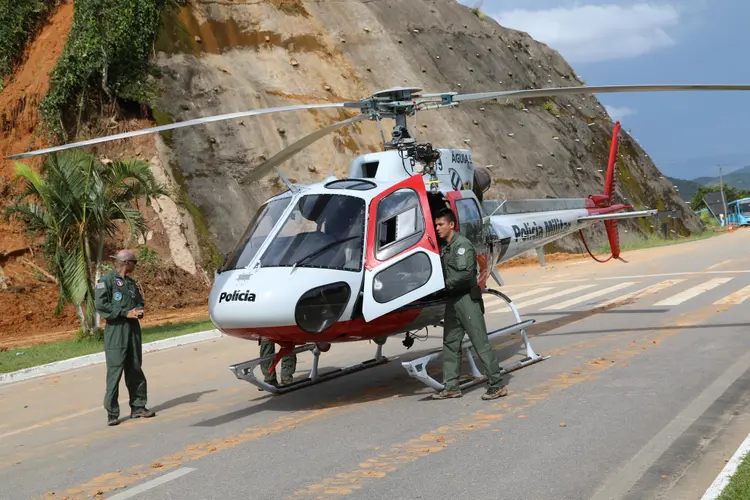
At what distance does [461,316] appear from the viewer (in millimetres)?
8305

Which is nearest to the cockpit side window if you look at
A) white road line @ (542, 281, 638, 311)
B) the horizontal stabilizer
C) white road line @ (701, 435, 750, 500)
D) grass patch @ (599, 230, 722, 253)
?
white road line @ (701, 435, 750, 500)

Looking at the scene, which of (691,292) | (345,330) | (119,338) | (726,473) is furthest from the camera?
(691,292)

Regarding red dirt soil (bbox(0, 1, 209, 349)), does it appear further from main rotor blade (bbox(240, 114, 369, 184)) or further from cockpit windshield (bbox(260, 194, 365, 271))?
cockpit windshield (bbox(260, 194, 365, 271))

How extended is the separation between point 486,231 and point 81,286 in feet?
26.3

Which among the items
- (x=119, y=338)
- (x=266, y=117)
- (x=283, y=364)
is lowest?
(x=283, y=364)

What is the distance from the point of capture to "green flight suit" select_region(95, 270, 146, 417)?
816 centimetres

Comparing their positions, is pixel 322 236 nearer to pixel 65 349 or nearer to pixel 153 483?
pixel 153 483

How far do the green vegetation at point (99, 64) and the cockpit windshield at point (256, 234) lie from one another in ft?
54.7

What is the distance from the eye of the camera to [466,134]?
33.5 metres

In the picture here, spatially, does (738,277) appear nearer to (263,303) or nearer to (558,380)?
(558,380)

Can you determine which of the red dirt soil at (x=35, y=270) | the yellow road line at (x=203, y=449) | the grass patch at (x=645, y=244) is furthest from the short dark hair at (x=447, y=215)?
the grass patch at (x=645, y=244)

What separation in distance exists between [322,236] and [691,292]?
11.2m

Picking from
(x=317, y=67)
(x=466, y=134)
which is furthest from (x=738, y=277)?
(x=317, y=67)

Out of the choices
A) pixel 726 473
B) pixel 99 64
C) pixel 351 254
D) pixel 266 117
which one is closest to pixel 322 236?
pixel 351 254
